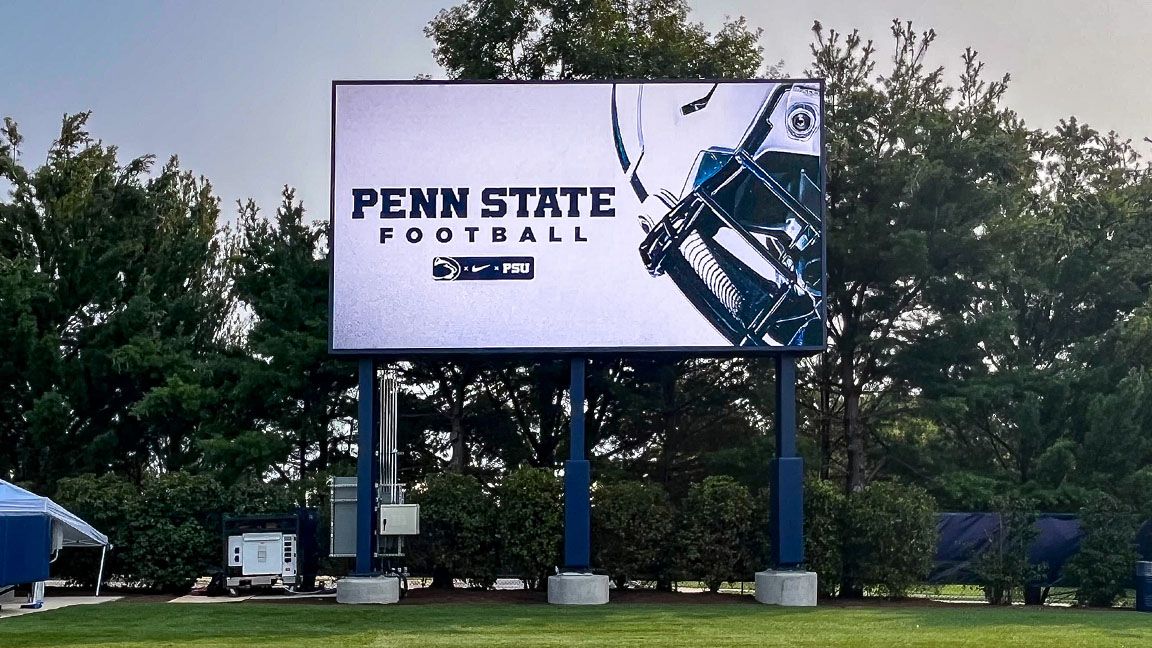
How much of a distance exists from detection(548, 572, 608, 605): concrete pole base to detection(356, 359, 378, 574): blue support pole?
10.3 feet

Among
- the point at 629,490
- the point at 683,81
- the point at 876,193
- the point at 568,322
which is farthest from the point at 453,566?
the point at 876,193

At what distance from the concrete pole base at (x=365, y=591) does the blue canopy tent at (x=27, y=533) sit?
4672mm

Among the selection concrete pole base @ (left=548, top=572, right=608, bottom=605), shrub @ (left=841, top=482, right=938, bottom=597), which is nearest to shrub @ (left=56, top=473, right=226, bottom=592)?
concrete pole base @ (left=548, top=572, right=608, bottom=605)

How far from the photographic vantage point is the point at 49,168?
35656 mm

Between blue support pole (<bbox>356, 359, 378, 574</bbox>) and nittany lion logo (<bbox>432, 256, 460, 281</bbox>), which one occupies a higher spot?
nittany lion logo (<bbox>432, 256, 460, 281</bbox>)

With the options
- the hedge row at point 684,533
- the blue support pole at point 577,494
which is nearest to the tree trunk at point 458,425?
the hedge row at point 684,533

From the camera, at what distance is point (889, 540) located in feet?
83.3

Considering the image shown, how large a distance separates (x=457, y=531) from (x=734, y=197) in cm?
764

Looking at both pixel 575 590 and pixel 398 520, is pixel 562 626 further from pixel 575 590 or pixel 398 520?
pixel 398 520

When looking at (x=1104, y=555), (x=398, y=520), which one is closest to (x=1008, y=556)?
(x=1104, y=555)

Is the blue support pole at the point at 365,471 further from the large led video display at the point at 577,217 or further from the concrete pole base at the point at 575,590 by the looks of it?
the concrete pole base at the point at 575,590

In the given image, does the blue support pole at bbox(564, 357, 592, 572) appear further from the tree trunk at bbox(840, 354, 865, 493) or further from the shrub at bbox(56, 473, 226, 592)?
the tree trunk at bbox(840, 354, 865, 493)

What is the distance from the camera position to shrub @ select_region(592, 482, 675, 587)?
25453 millimetres

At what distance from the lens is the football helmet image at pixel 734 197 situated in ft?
79.4
